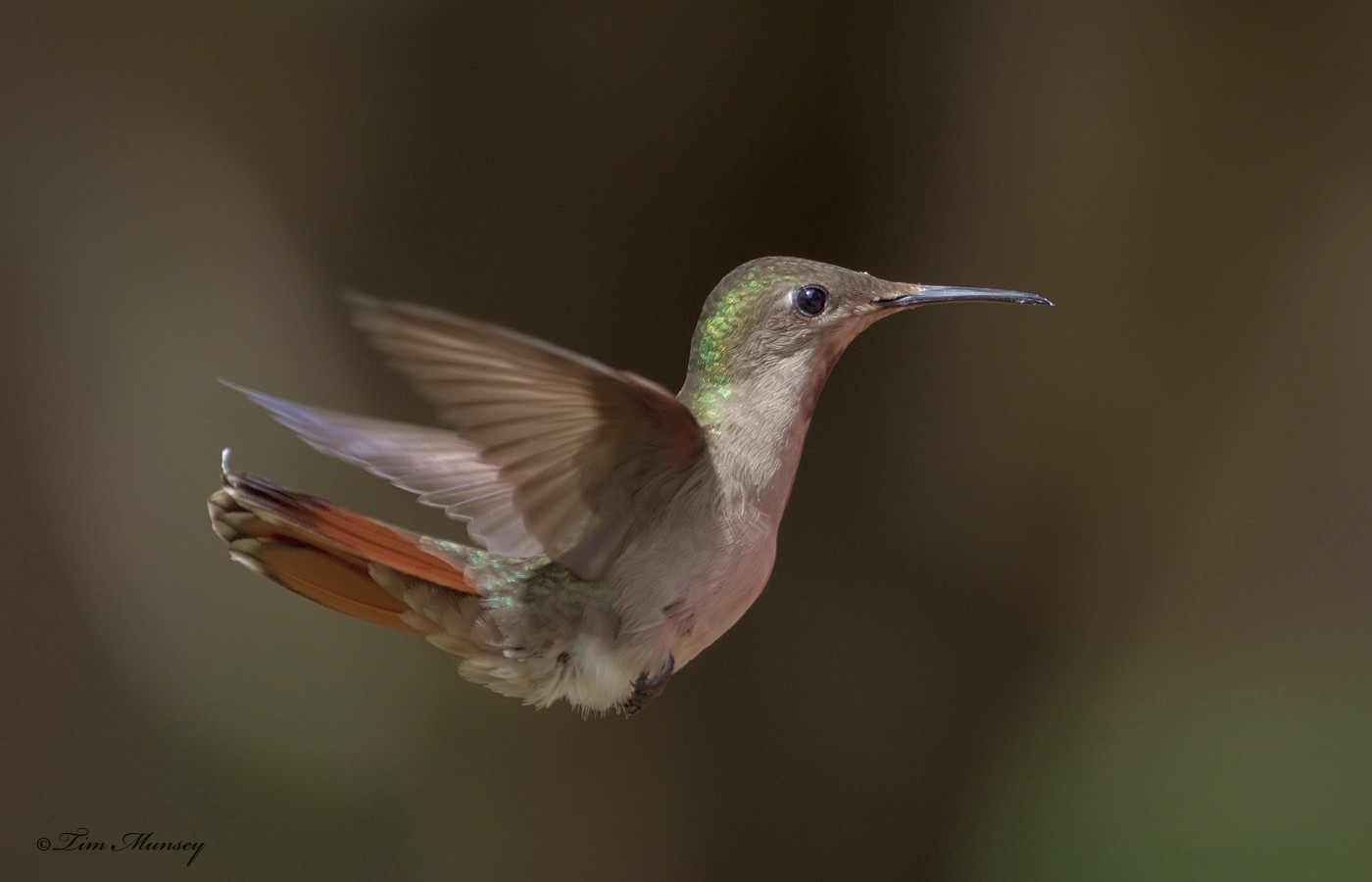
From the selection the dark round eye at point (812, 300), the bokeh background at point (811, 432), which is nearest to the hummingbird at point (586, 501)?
the dark round eye at point (812, 300)

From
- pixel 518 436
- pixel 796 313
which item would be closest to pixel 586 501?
pixel 518 436

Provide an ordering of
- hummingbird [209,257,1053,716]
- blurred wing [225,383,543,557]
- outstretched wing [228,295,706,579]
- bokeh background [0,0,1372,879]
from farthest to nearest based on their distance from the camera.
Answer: bokeh background [0,0,1372,879] < blurred wing [225,383,543,557] < hummingbird [209,257,1053,716] < outstretched wing [228,295,706,579]

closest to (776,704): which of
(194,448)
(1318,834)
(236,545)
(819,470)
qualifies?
(819,470)

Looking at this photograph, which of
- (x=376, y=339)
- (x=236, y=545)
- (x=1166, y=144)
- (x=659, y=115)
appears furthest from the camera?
(x=1166, y=144)

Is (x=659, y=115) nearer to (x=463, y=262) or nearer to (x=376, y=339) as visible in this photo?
(x=463, y=262)

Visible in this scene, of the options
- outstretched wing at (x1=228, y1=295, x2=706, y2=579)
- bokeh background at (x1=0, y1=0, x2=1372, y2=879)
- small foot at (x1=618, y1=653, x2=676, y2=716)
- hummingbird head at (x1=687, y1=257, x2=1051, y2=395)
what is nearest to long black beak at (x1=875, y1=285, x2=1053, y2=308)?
hummingbird head at (x1=687, y1=257, x2=1051, y2=395)

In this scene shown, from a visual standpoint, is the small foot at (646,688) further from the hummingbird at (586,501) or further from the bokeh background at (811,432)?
the bokeh background at (811,432)

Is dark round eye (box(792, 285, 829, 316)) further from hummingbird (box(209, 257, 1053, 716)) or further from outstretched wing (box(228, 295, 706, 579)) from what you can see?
outstretched wing (box(228, 295, 706, 579))
